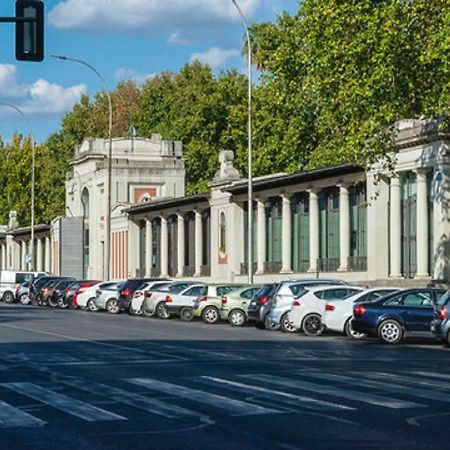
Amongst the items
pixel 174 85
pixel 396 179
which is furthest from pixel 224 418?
pixel 174 85

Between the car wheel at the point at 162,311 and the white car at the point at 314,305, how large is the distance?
14836 millimetres

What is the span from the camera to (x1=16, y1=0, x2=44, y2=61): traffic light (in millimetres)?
22859

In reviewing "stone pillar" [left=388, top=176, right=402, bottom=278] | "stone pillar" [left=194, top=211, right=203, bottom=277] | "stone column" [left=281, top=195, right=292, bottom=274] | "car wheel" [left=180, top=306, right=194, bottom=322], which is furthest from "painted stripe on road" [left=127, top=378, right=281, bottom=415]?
"stone pillar" [left=194, top=211, right=203, bottom=277]

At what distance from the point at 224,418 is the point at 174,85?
98.5 meters

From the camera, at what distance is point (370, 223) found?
188 feet

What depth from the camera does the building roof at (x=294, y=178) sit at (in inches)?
2331

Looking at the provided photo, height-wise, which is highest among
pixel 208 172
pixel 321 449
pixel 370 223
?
pixel 208 172

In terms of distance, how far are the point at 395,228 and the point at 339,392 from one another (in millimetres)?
35952

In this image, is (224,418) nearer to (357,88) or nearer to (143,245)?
(357,88)

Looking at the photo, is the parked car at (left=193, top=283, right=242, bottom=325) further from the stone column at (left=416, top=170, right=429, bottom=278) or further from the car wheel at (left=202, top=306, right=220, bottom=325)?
the stone column at (left=416, top=170, right=429, bottom=278)

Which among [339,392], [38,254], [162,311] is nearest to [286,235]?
[162,311]

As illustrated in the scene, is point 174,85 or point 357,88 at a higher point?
point 174,85

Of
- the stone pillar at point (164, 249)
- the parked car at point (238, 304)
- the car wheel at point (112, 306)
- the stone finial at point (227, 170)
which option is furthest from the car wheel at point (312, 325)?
the stone pillar at point (164, 249)

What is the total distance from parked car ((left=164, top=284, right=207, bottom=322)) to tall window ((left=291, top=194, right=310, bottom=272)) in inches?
549
